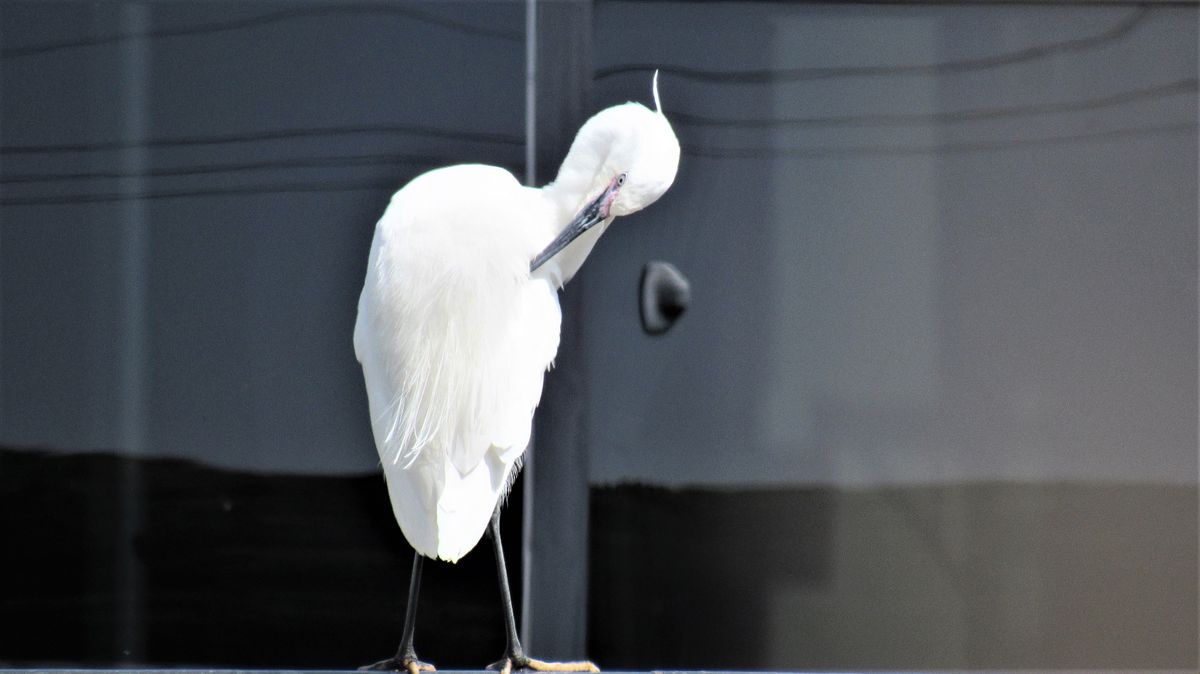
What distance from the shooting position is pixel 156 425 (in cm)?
202

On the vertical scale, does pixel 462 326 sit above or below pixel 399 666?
above

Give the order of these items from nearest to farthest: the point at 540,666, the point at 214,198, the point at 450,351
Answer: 1. the point at 450,351
2. the point at 540,666
3. the point at 214,198

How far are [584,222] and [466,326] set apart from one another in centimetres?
19

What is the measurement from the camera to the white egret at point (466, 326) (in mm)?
1356

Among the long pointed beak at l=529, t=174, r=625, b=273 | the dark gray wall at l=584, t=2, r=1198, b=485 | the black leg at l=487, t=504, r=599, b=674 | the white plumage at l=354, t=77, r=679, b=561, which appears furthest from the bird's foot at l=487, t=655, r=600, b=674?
the dark gray wall at l=584, t=2, r=1198, b=485

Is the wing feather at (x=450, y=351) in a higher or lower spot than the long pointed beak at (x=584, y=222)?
lower

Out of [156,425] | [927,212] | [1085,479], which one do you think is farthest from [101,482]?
[1085,479]

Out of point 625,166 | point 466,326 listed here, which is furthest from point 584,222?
point 466,326

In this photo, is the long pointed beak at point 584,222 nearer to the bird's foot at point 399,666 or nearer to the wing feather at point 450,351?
the wing feather at point 450,351

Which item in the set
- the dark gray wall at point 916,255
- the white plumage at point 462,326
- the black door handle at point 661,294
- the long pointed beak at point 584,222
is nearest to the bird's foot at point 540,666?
the white plumage at point 462,326

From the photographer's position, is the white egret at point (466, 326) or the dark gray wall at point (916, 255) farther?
the dark gray wall at point (916, 255)

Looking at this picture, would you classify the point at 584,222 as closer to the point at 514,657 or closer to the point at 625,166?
the point at 625,166

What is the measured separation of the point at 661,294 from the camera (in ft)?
6.72

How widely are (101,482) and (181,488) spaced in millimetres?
127
